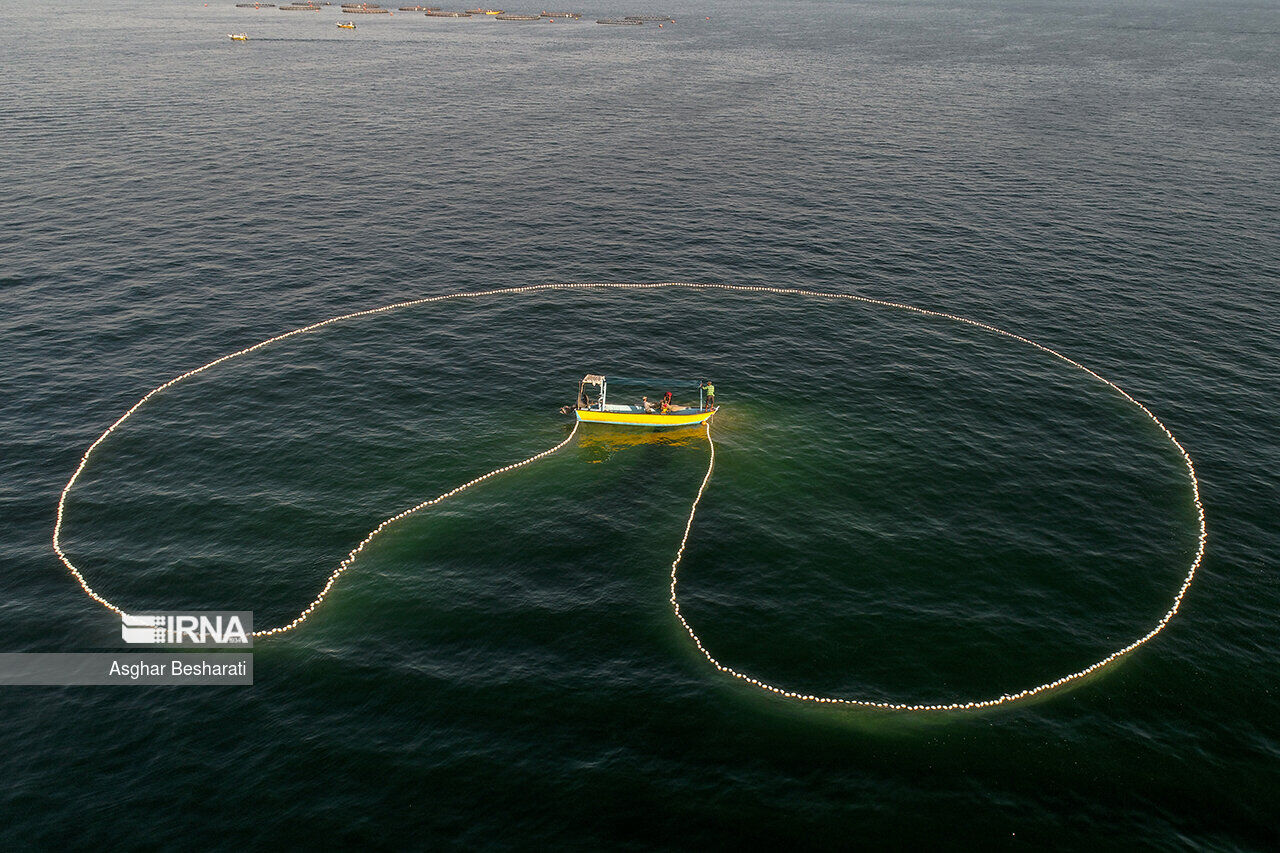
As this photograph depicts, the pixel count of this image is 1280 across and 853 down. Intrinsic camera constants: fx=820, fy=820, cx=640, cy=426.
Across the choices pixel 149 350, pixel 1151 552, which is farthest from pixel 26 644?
pixel 1151 552

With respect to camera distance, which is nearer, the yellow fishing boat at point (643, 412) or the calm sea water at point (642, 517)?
the calm sea water at point (642, 517)

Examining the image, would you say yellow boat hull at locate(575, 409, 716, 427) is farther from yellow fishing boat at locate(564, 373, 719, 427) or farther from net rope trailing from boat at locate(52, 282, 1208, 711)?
net rope trailing from boat at locate(52, 282, 1208, 711)

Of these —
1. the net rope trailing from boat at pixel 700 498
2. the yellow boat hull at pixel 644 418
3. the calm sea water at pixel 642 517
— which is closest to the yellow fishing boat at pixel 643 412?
the yellow boat hull at pixel 644 418

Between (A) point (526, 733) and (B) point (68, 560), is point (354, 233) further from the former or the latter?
(A) point (526, 733)

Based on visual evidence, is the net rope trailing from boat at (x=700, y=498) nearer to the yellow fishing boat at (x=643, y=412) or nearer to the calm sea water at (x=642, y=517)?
the calm sea water at (x=642, y=517)

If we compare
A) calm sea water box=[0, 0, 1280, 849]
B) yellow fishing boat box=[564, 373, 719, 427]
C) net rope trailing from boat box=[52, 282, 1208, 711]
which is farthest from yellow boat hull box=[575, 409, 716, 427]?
calm sea water box=[0, 0, 1280, 849]

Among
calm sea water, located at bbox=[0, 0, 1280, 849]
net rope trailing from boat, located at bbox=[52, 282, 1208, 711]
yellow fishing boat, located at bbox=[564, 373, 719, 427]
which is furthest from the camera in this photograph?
yellow fishing boat, located at bbox=[564, 373, 719, 427]

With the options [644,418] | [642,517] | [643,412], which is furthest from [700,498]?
[643,412]
